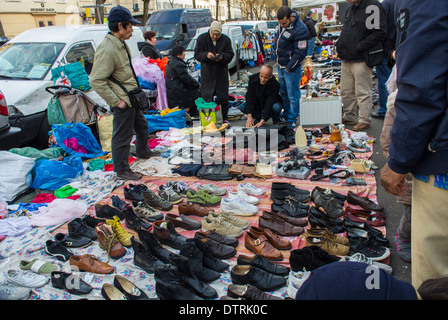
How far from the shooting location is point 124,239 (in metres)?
3.03

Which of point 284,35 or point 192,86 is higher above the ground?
point 284,35

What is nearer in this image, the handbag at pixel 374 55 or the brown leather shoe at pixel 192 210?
the brown leather shoe at pixel 192 210

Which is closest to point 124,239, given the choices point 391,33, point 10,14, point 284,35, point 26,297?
point 26,297

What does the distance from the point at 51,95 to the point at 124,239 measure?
13.1 feet

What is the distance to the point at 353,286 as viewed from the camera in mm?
1061

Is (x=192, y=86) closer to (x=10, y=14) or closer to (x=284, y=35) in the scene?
(x=284, y=35)

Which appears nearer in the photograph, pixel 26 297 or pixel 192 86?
pixel 26 297

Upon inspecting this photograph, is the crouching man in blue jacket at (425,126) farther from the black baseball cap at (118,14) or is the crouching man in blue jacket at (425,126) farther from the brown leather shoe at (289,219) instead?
the black baseball cap at (118,14)

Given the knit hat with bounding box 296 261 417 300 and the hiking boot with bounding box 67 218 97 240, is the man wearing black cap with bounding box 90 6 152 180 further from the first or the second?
the knit hat with bounding box 296 261 417 300

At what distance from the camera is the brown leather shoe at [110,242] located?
2.88m

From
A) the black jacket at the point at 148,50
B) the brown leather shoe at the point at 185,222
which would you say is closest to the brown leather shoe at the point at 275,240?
the brown leather shoe at the point at 185,222

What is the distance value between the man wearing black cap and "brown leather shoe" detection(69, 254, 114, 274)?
190 centimetres

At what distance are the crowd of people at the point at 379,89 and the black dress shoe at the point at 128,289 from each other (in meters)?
1.75

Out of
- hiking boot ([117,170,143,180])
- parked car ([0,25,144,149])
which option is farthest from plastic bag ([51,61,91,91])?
hiking boot ([117,170,143,180])
